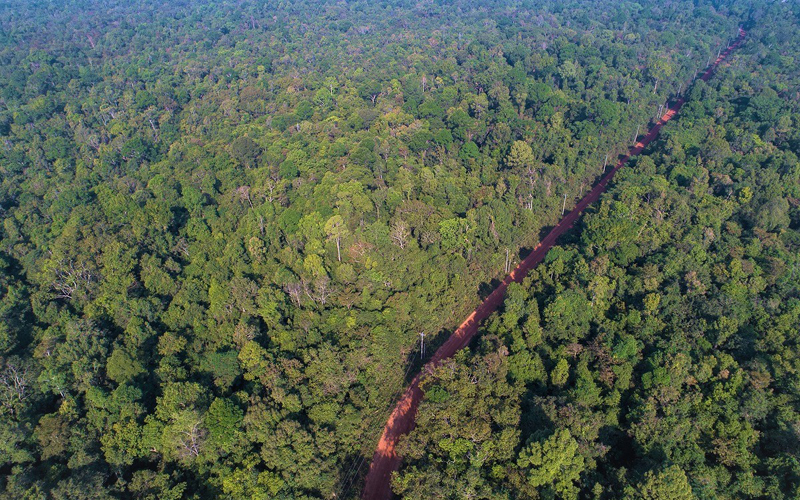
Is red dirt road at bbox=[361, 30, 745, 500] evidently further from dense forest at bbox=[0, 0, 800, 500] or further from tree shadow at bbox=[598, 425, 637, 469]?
tree shadow at bbox=[598, 425, 637, 469]

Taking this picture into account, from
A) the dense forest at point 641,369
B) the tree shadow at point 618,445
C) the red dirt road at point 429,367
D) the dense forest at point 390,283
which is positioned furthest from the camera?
the red dirt road at point 429,367

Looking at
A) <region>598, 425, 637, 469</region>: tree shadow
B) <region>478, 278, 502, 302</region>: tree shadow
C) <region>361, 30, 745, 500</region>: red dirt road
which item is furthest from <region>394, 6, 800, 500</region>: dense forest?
<region>478, 278, 502, 302</region>: tree shadow

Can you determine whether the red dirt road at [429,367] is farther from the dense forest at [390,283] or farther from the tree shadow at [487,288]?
the dense forest at [390,283]

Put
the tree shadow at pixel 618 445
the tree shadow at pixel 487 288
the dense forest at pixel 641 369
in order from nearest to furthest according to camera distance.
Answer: the dense forest at pixel 641 369, the tree shadow at pixel 618 445, the tree shadow at pixel 487 288

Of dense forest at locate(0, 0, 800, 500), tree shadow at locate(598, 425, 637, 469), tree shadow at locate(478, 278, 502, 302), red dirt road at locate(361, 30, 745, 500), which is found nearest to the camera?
dense forest at locate(0, 0, 800, 500)

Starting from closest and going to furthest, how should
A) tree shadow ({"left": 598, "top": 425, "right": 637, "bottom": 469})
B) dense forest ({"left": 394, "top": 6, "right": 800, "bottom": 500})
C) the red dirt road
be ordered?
dense forest ({"left": 394, "top": 6, "right": 800, "bottom": 500}), tree shadow ({"left": 598, "top": 425, "right": 637, "bottom": 469}), the red dirt road

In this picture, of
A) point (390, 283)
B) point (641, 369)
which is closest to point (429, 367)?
point (390, 283)

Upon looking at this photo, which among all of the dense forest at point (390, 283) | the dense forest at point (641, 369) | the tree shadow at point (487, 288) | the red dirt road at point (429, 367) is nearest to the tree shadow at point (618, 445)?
the dense forest at point (641, 369)
